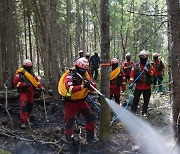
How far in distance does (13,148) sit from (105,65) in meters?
2.89

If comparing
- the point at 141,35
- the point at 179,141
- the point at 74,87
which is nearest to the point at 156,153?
the point at 179,141

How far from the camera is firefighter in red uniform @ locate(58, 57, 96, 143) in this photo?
729cm

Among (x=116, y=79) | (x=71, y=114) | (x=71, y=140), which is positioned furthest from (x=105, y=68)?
(x=116, y=79)

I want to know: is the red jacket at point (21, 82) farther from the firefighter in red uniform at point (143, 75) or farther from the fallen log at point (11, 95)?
the firefighter in red uniform at point (143, 75)

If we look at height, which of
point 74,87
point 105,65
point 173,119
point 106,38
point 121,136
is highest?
point 106,38

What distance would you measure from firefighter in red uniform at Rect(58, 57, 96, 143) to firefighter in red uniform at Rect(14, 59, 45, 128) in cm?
217

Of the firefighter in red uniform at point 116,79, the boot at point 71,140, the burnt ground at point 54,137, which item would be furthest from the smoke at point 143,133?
the boot at point 71,140

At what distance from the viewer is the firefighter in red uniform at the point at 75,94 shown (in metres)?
7.29

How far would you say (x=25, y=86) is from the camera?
945cm

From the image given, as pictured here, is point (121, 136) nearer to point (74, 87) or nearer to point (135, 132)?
point (135, 132)

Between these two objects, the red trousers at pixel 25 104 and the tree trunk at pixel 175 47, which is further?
the red trousers at pixel 25 104

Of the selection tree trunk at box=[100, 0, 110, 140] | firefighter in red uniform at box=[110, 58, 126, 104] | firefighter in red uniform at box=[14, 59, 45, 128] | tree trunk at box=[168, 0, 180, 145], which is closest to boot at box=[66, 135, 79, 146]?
tree trunk at box=[100, 0, 110, 140]

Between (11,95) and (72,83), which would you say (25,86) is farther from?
(72,83)

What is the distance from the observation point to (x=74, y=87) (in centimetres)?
708
